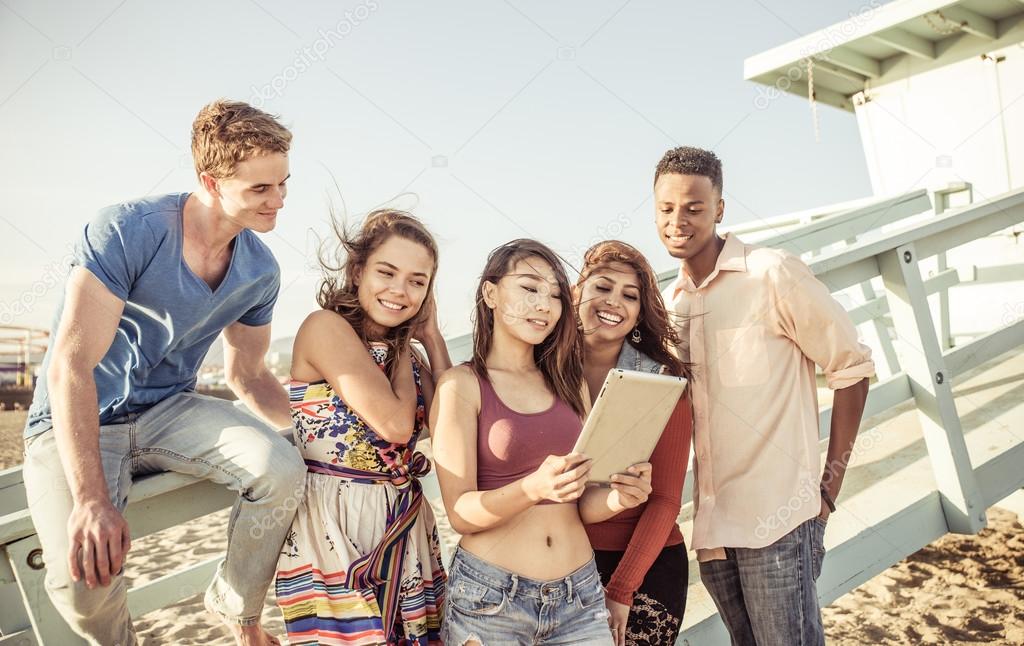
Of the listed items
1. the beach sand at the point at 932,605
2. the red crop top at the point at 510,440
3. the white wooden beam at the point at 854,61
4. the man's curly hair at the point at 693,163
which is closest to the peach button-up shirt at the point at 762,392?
the man's curly hair at the point at 693,163

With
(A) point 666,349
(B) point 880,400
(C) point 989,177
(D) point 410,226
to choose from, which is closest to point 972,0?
(C) point 989,177

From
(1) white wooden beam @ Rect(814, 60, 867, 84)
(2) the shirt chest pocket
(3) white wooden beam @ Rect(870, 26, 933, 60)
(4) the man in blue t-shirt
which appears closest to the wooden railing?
(4) the man in blue t-shirt

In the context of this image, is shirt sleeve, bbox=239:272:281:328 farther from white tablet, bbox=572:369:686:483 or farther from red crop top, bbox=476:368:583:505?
white tablet, bbox=572:369:686:483

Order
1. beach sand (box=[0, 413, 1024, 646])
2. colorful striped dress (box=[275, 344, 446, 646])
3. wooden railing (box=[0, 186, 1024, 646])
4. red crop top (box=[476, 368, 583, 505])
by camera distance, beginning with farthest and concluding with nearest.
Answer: beach sand (box=[0, 413, 1024, 646])
wooden railing (box=[0, 186, 1024, 646])
red crop top (box=[476, 368, 583, 505])
colorful striped dress (box=[275, 344, 446, 646])

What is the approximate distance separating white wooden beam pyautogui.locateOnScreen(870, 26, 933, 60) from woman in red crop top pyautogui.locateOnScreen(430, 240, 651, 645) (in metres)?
5.98

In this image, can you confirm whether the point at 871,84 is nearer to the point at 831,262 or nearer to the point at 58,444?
the point at 831,262

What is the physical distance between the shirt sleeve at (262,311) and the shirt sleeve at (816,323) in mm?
1464

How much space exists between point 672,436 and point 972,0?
18.9 ft

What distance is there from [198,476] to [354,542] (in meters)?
0.39

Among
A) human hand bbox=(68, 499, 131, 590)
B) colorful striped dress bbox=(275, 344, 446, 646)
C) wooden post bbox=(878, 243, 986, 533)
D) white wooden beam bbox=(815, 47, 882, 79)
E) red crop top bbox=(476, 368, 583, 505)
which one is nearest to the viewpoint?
human hand bbox=(68, 499, 131, 590)

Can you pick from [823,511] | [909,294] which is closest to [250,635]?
[823,511]

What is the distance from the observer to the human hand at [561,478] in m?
1.52

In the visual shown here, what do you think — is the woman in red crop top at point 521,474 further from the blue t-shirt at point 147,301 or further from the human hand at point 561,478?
the blue t-shirt at point 147,301

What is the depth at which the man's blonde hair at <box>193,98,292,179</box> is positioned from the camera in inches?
71.6
